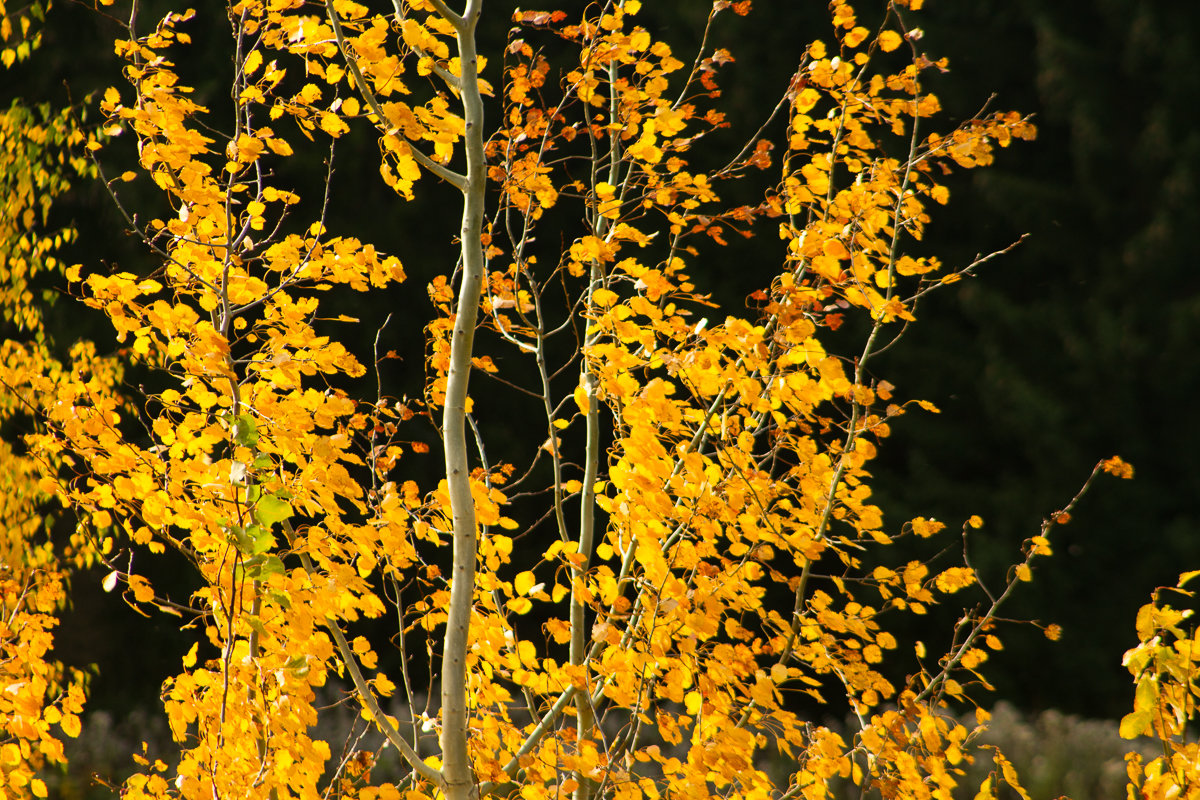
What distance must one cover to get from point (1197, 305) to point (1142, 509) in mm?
1052

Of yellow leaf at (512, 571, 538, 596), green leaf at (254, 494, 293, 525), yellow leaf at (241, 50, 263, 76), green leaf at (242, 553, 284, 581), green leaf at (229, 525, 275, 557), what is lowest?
yellow leaf at (512, 571, 538, 596)

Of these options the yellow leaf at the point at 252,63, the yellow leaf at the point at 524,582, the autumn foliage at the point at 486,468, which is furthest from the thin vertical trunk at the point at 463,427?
the yellow leaf at the point at 252,63

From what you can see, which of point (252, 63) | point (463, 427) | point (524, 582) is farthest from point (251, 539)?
point (252, 63)

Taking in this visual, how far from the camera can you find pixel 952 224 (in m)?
5.92

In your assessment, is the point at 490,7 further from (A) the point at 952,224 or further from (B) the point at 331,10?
(B) the point at 331,10

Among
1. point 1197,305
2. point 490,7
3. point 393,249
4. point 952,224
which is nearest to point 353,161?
point 393,249

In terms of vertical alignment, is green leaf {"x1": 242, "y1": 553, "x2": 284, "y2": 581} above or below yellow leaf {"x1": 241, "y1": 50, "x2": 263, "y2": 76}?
below

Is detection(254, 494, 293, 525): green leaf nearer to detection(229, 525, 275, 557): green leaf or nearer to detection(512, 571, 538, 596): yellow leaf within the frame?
detection(229, 525, 275, 557): green leaf

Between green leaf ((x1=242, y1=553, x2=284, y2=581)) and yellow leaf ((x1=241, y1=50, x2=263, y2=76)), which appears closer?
green leaf ((x1=242, y1=553, x2=284, y2=581))

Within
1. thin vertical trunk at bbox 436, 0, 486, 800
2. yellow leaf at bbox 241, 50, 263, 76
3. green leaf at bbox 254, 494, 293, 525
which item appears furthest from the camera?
yellow leaf at bbox 241, 50, 263, 76

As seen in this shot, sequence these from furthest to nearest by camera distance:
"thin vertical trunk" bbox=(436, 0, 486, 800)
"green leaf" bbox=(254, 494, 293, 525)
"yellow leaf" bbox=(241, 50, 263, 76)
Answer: "yellow leaf" bbox=(241, 50, 263, 76) → "thin vertical trunk" bbox=(436, 0, 486, 800) → "green leaf" bbox=(254, 494, 293, 525)

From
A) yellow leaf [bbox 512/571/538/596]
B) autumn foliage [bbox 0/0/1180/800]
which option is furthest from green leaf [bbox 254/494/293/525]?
yellow leaf [bbox 512/571/538/596]

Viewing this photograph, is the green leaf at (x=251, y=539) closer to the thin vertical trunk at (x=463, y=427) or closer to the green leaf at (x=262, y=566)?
the green leaf at (x=262, y=566)

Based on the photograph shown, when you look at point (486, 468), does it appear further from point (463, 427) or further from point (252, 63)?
point (252, 63)
